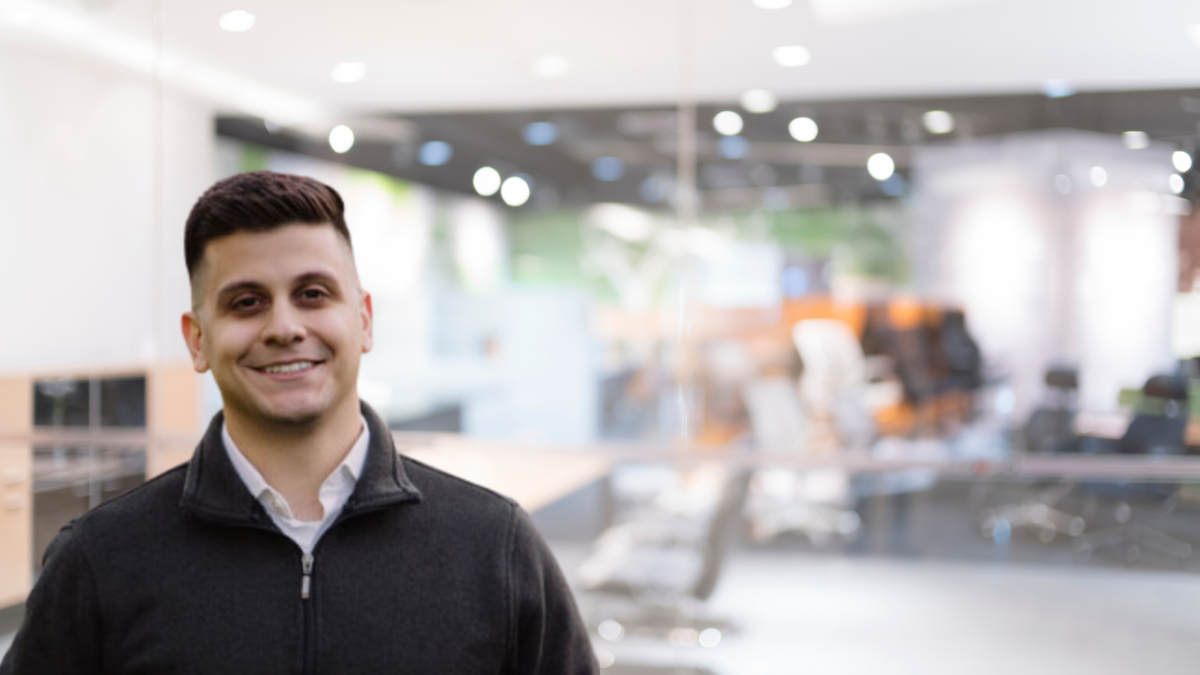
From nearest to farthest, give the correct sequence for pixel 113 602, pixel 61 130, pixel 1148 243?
pixel 113 602, pixel 1148 243, pixel 61 130

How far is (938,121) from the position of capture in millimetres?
4180

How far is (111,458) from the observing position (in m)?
4.38

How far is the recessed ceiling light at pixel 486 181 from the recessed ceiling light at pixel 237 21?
3.31ft

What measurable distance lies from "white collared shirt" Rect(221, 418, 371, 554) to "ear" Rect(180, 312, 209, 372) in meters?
0.09

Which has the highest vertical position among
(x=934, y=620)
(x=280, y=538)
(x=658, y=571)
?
(x=280, y=538)

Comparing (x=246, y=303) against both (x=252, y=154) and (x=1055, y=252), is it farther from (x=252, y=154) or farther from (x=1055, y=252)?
(x=1055, y=252)

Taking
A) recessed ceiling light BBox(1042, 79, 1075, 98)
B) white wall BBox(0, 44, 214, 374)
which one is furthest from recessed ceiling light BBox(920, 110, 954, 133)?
white wall BBox(0, 44, 214, 374)

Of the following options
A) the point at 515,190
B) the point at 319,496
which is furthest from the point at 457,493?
the point at 515,190

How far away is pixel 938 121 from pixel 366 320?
3.13 metres

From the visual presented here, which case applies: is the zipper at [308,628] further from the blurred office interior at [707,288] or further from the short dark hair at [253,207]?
the blurred office interior at [707,288]

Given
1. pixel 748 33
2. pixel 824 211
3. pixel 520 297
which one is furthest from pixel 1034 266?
pixel 520 297

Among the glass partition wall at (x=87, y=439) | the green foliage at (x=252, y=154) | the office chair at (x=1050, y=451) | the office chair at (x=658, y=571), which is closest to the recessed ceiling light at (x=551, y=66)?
the green foliage at (x=252, y=154)

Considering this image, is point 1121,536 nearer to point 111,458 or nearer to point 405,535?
point 405,535

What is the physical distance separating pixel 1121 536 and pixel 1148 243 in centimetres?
103
